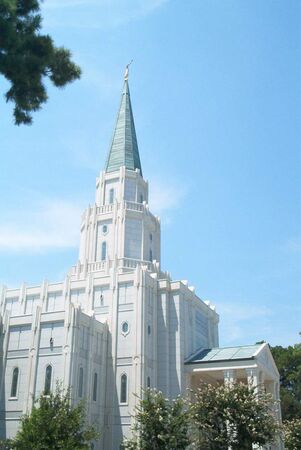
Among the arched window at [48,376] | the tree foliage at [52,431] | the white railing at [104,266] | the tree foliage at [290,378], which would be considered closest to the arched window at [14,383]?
the arched window at [48,376]

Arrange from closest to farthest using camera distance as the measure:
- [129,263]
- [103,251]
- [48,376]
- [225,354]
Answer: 1. [48,376]
2. [225,354]
3. [129,263]
4. [103,251]

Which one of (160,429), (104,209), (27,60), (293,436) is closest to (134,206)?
(104,209)

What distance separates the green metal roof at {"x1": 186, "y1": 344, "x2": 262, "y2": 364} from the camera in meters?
41.0

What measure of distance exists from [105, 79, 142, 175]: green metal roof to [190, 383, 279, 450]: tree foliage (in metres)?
28.5

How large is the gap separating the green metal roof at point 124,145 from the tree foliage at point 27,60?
A: 34.9 metres

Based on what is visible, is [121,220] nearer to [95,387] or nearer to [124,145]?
[124,145]

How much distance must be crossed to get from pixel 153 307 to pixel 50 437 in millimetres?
18181

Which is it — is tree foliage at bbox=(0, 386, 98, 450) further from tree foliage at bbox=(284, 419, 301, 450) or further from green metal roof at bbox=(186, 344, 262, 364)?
tree foliage at bbox=(284, 419, 301, 450)

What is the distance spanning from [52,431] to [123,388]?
510 inches

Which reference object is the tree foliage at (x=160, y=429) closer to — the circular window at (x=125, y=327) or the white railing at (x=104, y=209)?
the circular window at (x=125, y=327)

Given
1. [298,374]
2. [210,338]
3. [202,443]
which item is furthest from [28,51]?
[298,374]

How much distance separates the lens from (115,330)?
1624 inches

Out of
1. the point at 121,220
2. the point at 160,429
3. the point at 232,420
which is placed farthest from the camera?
the point at 121,220

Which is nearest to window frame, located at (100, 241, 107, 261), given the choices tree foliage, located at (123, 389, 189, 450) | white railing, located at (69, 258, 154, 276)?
white railing, located at (69, 258, 154, 276)
